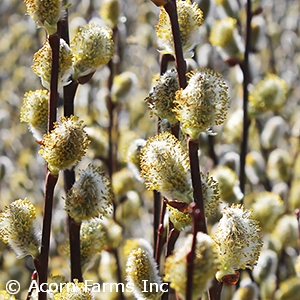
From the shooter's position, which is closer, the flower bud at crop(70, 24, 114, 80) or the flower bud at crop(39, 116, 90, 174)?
the flower bud at crop(39, 116, 90, 174)

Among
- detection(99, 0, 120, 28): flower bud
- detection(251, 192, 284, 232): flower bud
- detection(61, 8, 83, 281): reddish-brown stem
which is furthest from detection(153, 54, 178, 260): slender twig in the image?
detection(99, 0, 120, 28): flower bud

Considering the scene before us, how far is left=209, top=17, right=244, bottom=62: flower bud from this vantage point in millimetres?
1203

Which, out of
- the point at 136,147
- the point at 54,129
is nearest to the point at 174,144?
Result: the point at 54,129

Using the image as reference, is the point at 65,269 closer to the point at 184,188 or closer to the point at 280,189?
the point at 280,189

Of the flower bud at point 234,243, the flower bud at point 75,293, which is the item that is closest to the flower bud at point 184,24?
the flower bud at point 234,243

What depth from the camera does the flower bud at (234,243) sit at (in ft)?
2.08

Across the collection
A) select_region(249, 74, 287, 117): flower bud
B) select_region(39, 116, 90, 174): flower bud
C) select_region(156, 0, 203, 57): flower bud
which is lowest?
select_region(39, 116, 90, 174): flower bud

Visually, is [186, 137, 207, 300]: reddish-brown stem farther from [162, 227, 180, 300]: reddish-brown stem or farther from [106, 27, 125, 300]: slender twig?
[106, 27, 125, 300]: slender twig

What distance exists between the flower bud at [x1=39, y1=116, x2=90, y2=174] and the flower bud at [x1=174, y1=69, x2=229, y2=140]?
0.15 meters

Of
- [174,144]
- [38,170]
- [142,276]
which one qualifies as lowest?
[142,276]

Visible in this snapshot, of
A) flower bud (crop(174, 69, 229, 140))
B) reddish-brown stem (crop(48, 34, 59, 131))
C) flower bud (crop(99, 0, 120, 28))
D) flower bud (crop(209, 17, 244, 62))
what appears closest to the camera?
flower bud (crop(174, 69, 229, 140))

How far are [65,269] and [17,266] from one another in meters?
0.15

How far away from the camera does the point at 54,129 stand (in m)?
0.73

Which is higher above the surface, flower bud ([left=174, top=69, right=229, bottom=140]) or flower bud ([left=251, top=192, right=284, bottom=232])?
flower bud ([left=251, top=192, right=284, bottom=232])
